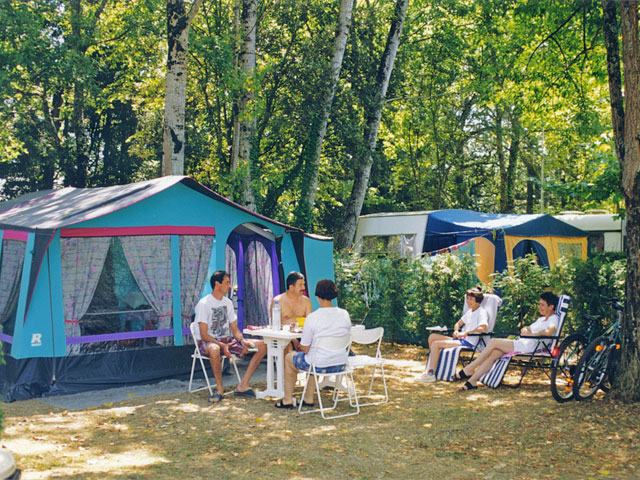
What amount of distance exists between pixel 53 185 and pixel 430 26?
38.8ft

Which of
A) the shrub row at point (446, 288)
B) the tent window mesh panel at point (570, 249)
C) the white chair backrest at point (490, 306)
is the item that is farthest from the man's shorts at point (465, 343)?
the tent window mesh panel at point (570, 249)

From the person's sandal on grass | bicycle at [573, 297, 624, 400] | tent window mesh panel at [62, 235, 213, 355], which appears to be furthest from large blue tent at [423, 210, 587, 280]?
bicycle at [573, 297, 624, 400]

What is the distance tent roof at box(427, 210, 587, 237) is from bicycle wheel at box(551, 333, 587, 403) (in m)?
5.75

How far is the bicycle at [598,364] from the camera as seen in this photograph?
563 cm

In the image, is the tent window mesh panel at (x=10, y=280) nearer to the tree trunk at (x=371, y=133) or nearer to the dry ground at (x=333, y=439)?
the dry ground at (x=333, y=439)

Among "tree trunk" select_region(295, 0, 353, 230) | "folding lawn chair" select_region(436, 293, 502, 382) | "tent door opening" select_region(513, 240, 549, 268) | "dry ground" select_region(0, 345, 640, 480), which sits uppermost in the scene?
"tree trunk" select_region(295, 0, 353, 230)

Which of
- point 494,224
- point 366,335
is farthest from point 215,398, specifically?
point 494,224

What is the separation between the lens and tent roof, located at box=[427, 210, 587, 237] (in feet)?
40.6

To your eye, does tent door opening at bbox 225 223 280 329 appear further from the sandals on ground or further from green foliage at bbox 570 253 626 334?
green foliage at bbox 570 253 626 334

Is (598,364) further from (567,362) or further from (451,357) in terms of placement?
(451,357)

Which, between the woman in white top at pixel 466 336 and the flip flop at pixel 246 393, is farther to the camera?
the woman in white top at pixel 466 336

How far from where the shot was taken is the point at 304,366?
5523mm

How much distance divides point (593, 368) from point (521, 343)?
2.72 ft

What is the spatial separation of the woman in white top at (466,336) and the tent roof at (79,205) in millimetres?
2397
